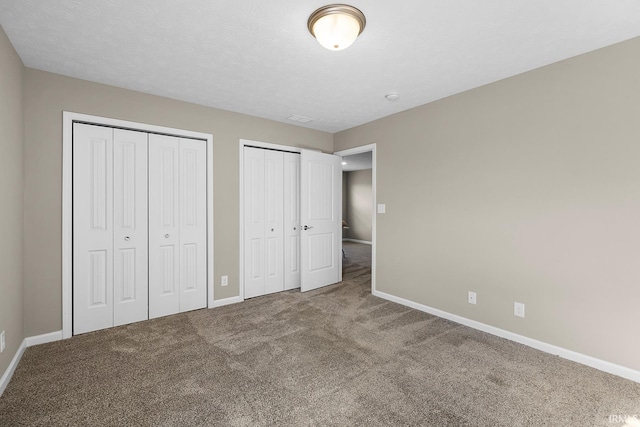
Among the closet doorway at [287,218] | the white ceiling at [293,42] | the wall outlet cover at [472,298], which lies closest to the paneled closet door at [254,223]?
the closet doorway at [287,218]

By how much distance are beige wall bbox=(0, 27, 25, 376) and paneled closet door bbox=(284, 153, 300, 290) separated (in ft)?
8.98

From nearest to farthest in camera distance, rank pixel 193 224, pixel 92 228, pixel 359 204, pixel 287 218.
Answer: pixel 92 228
pixel 193 224
pixel 287 218
pixel 359 204

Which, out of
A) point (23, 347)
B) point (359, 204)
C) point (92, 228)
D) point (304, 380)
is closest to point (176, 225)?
point (92, 228)

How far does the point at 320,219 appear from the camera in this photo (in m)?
4.49

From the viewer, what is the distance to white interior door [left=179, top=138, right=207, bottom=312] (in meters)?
3.43

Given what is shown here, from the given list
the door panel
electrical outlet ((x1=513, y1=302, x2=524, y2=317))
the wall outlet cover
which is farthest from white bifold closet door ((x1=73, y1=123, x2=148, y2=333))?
electrical outlet ((x1=513, y1=302, x2=524, y2=317))

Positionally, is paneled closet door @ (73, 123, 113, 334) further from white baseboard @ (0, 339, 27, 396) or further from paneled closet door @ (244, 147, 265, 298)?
paneled closet door @ (244, 147, 265, 298)

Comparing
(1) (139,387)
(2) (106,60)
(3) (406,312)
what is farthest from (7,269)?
(3) (406,312)

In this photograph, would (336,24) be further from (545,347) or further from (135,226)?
(545,347)

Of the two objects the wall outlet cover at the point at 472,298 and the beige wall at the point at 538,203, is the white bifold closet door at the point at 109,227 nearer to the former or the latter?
the beige wall at the point at 538,203

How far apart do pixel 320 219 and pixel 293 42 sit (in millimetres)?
2695

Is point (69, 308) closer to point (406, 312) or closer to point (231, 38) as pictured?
point (231, 38)

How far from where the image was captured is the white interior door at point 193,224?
11.3 ft

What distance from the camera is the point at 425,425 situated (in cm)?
167
